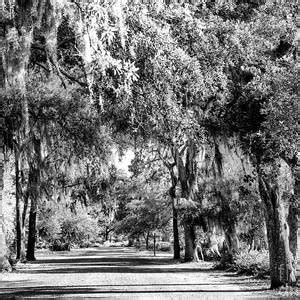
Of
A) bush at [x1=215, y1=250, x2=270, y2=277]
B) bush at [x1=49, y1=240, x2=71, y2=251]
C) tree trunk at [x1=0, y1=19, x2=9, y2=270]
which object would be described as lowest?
bush at [x1=215, y1=250, x2=270, y2=277]

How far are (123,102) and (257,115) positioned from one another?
3887mm

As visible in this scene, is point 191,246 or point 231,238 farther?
point 191,246

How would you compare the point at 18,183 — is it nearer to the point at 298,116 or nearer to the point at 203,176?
the point at 203,176

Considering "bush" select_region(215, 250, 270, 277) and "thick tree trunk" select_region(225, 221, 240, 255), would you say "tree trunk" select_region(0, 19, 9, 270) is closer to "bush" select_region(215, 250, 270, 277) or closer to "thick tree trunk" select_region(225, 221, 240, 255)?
"bush" select_region(215, 250, 270, 277)

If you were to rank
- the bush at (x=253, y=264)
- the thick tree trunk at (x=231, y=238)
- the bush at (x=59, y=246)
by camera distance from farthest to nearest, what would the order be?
1. the bush at (x=59, y=246)
2. the thick tree trunk at (x=231, y=238)
3. the bush at (x=253, y=264)

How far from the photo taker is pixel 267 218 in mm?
13883

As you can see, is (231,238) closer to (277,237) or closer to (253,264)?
(253,264)

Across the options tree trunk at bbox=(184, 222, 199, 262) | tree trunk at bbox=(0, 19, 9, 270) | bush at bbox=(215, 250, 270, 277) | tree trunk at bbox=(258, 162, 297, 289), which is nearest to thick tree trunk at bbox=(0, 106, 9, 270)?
tree trunk at bbox=(0, 19, 9, 270)

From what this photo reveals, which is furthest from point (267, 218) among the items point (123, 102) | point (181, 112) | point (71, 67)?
point (71, 67)

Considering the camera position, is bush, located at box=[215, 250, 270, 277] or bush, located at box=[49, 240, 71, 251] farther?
bush, located at box=[49, 240, 71, 251]

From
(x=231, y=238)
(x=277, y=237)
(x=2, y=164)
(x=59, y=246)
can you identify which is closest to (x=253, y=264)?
(x=231, y=238)

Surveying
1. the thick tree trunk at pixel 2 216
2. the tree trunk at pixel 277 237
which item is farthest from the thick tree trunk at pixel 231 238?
the thick tree trunk at pixel 2 216

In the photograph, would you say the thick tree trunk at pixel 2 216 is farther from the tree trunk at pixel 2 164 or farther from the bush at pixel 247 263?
the bush at pixel 247 263

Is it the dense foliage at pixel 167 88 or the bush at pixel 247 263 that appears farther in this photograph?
the bush at pixel 247 263
